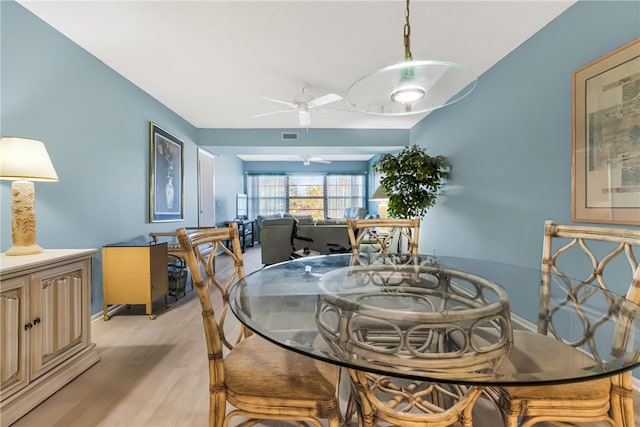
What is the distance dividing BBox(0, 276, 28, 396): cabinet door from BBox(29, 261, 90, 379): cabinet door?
45 millimetres

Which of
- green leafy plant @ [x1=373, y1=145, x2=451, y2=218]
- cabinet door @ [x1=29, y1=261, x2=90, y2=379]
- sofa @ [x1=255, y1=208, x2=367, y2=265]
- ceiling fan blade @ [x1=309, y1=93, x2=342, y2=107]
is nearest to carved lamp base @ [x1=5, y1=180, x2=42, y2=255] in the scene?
cabinet door @ [x1=29, y1=261, x2=90, y2=379]

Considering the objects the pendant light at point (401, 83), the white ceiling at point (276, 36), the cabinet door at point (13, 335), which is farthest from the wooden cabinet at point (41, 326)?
the pendant light at point (401, 83)

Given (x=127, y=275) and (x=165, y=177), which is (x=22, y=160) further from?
(x=165, y=177)

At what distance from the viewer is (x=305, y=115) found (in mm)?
3371

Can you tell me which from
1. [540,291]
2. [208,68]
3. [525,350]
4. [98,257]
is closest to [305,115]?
[208,68]

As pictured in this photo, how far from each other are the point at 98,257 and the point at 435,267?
116 inches

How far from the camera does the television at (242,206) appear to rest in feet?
25.0

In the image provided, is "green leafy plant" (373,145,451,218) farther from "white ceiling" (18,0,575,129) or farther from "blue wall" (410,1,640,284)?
"white ceiling" (18,0,575,129)

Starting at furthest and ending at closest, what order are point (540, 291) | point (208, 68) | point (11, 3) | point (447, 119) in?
point (447, 119) < point (208, 68) < point (11, 3) < point (540, 291)

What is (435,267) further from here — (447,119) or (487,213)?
(447,119)

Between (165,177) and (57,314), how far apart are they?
237 centimetres

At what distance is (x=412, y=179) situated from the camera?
3582mm

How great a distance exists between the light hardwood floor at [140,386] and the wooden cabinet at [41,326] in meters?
0.09

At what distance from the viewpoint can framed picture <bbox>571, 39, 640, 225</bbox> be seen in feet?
5.03
